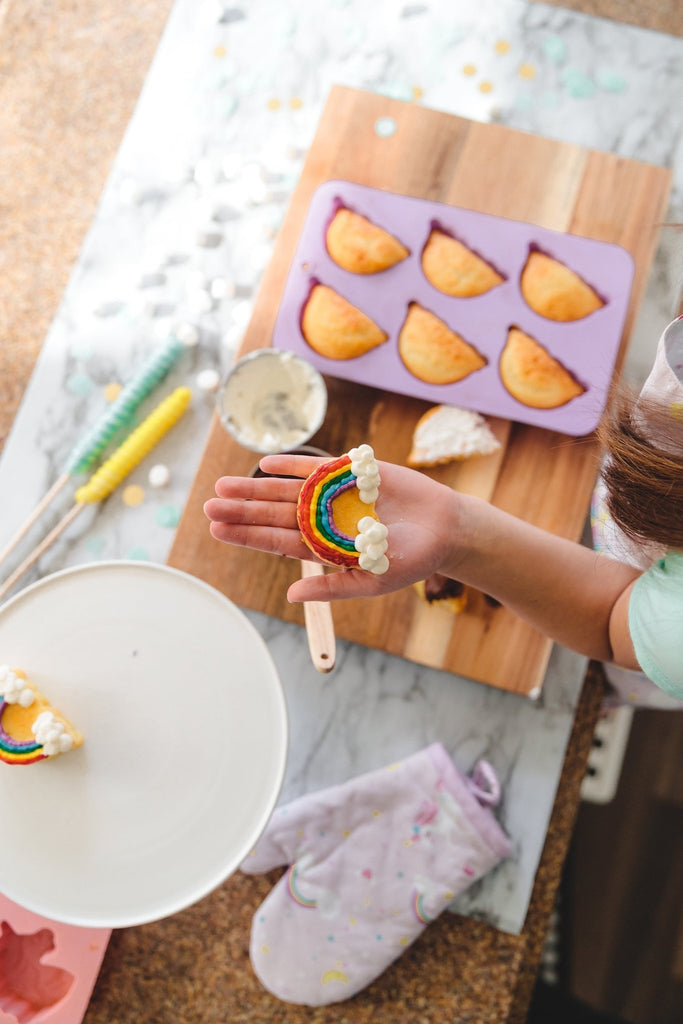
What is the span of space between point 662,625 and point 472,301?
0.48 metres

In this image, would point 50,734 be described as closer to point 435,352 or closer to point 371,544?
point 371,544

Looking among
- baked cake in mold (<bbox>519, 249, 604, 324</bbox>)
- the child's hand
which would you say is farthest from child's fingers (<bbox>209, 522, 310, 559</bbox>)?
baked cake in mold (<bbox>519, 249, 604, 324</bbox>)

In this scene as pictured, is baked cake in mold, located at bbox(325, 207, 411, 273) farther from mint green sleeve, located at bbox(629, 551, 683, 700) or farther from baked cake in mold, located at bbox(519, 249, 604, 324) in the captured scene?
mint green sleeve, located at bbox(629, 551, 683, 700)

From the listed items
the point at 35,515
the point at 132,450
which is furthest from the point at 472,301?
the point at 35,515

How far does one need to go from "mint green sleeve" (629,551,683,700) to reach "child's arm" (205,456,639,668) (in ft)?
0.26

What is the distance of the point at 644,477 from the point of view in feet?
2.26

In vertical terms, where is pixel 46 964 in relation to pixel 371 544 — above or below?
below

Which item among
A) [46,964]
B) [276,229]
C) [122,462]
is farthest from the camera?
A: [276,229]

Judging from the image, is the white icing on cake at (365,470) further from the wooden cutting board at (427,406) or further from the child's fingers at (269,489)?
the wooden cutting board at (427,406)

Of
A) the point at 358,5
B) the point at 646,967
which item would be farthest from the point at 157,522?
the point at 646,967

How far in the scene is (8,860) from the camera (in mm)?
838

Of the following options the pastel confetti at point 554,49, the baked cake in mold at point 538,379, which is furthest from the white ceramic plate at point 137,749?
the pastel confetti at point 554,49

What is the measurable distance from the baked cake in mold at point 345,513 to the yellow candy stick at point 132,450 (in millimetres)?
415

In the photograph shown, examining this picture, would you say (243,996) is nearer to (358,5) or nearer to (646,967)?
(646,967)
